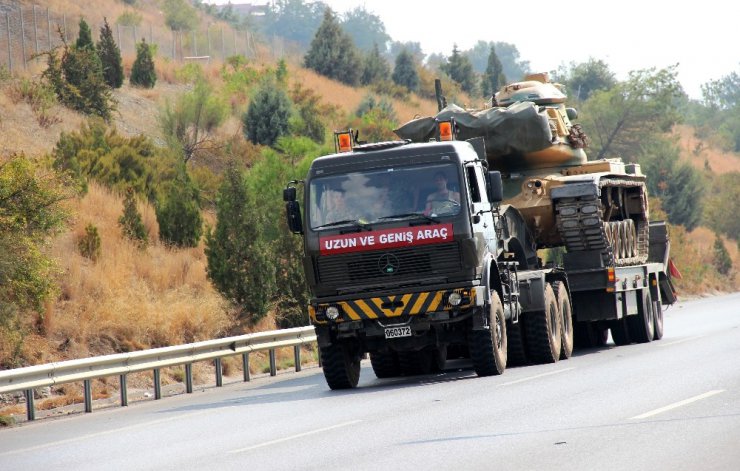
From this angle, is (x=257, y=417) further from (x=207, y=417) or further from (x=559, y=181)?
(x=559, y=181)

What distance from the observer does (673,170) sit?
7069 centimetres

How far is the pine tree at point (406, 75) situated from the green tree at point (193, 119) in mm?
35040

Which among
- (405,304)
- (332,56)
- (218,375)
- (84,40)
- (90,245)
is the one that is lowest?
(218,375)

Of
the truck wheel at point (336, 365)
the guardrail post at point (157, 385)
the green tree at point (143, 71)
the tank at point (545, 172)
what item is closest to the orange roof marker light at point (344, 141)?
the truck wheel at point (336, 365)

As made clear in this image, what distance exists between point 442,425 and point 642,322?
13.1 m

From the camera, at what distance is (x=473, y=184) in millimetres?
17672

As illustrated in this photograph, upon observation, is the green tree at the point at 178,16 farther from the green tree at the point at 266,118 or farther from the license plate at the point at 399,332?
the license plate at the point at 399,332

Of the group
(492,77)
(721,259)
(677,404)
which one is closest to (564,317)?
(677,404)

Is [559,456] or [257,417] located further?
[257,417]

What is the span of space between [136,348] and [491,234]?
24.7 ft

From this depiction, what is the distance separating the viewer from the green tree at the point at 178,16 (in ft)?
274

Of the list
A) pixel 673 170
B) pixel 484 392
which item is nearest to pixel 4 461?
pixel 484 392

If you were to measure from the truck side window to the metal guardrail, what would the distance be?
4.94 metres

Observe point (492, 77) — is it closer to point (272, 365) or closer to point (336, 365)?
point (272, 365)
